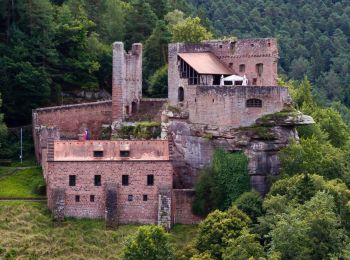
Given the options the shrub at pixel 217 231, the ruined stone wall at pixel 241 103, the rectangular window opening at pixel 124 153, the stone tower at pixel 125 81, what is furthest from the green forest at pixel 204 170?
the stone tower at pixel 125 81

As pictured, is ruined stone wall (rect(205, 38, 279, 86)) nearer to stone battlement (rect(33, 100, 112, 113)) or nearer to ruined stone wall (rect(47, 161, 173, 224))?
stone battlement (rect(33, 100, 112, 113))

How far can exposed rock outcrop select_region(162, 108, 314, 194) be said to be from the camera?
2514 inches

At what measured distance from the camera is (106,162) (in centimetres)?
6253

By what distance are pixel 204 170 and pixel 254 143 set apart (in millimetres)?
4251

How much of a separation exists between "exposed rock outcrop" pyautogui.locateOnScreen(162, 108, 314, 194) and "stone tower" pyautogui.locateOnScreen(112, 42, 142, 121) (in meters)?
9.71

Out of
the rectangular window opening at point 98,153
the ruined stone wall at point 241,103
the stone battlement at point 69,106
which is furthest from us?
the stone battlement at point 69,106

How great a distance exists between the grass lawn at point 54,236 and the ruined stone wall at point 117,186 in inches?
37.6

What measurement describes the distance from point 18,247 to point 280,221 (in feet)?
57.7

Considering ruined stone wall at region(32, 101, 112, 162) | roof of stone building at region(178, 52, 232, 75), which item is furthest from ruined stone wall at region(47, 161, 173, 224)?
roof of stone building at region(178, 52, 232, 75)

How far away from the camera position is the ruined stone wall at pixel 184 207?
63812 mm

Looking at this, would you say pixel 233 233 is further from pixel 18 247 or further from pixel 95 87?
pixel 95 87

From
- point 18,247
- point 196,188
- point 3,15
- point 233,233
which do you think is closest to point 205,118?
point 196,188

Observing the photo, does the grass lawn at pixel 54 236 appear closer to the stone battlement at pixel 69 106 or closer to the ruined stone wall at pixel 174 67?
the stone battlement at pixel 69 106

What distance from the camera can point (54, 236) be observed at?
60.0 metres
